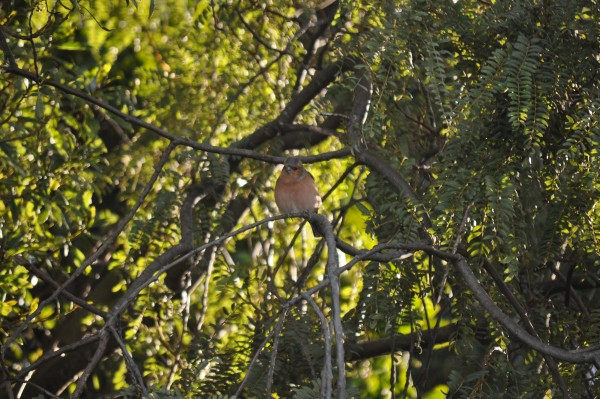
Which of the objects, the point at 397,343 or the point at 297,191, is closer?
the point at 397,343

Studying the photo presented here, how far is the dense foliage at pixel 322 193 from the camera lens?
2.66 metres

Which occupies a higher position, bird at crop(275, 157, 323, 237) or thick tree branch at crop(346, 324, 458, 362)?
bird at crop(275, 157, 323, 237)

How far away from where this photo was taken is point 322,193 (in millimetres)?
5387

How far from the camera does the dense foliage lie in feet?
8.74

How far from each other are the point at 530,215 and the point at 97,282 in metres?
3.21

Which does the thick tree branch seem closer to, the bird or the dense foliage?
the dense foliage

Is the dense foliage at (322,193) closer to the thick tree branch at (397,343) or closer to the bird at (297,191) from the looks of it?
the thick tree branch at (397,343)

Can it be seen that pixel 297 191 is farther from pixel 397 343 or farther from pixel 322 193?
pixel 322 193

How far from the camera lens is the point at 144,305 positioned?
14.6 ft

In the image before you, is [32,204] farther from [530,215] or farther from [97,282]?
[530,215]

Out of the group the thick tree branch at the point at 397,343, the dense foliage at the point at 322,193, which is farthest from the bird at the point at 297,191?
the thick tree branch at the point at 397,343

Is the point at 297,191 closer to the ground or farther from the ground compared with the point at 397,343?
farther from the ground

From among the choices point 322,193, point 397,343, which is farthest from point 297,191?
point 322,193

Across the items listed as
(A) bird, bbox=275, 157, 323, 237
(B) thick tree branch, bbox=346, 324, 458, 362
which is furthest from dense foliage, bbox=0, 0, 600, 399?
(A) bird, bbox=275, 157, 323, 237
